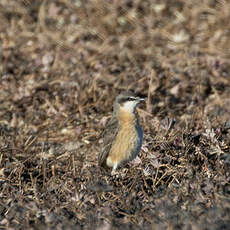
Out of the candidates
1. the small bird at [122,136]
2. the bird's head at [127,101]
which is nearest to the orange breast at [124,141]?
the small bird at [122,136]

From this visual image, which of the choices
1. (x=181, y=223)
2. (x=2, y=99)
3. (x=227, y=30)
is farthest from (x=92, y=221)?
(x=227, y=30)

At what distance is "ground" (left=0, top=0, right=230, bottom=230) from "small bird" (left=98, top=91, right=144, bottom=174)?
7.1 inches

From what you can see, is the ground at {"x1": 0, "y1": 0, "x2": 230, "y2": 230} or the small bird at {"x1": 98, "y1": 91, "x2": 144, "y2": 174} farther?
the small bird at {"x1": 98, "y1": 91, "x2": 144, "y2": 174}

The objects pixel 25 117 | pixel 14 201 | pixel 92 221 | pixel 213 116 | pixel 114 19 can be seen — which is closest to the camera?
pixel 92 221

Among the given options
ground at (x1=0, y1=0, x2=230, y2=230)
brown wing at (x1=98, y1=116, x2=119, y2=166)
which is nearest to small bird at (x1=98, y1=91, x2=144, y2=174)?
brown wing at (x1=98, y1=116, x2=119, y2=166)

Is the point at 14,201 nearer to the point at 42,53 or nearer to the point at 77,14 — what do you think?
the point at 42,53

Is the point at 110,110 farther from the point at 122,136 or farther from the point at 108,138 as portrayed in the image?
the point at 122,136

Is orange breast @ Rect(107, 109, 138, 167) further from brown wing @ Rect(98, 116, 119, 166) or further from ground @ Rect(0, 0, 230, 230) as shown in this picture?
ground @ Rect(0, 0, 230, 230)

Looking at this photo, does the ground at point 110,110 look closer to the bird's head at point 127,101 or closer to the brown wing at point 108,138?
the brown wing at point 108,138

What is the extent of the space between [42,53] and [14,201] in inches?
229

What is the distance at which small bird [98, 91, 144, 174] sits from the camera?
716 cm

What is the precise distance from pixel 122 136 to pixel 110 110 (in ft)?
8.36

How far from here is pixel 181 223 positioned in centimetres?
508

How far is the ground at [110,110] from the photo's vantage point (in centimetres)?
584
